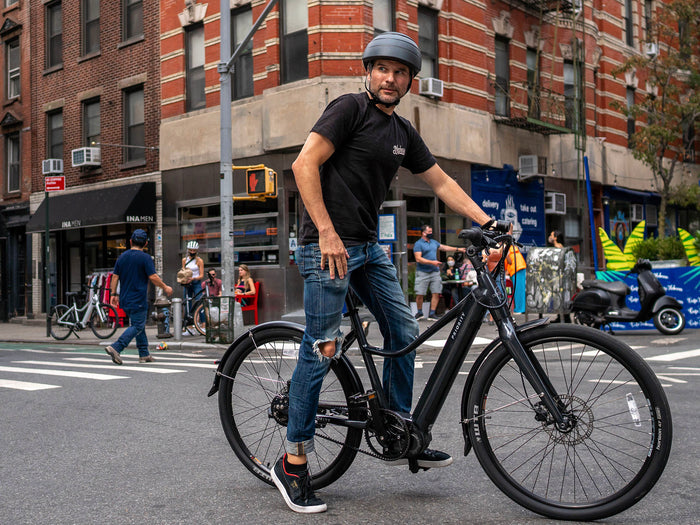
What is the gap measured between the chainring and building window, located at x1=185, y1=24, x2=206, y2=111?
17.8 meters

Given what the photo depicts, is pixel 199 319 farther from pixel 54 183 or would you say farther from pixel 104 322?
pixel 54 183

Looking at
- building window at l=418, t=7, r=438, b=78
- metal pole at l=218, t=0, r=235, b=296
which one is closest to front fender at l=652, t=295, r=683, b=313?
metal pole at l=218, t=0, r=235, b=296

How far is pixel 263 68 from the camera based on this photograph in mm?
18828

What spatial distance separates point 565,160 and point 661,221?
356 centimetres

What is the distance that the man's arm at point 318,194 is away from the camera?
3426 mm

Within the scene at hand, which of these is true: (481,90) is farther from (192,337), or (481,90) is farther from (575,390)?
(575,390)

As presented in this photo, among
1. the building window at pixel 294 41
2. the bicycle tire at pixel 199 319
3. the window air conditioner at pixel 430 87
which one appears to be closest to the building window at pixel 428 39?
the window air conditioner at pixel 430 87

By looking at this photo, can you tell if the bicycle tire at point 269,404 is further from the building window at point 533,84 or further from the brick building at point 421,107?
the building window at point 533,84

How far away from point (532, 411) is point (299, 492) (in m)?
1.11

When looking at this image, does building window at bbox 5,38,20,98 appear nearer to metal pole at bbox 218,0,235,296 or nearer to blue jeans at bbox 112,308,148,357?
metal pole at bbox 218,0,235,296

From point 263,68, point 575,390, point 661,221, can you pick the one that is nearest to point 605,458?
point 575,390

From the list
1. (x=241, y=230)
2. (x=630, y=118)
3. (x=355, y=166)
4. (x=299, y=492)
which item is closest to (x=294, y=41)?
(x=241, y=230)

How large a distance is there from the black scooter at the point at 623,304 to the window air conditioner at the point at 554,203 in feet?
33.5

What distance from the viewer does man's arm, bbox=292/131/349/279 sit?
3426mm
